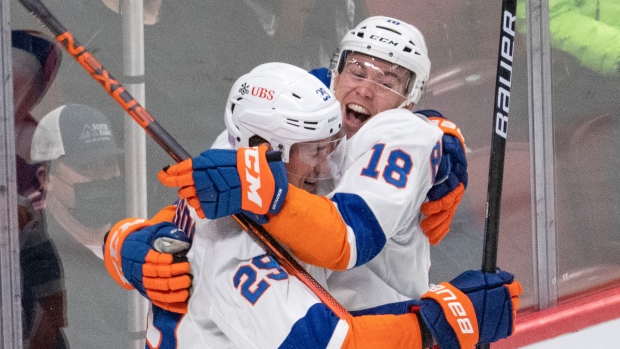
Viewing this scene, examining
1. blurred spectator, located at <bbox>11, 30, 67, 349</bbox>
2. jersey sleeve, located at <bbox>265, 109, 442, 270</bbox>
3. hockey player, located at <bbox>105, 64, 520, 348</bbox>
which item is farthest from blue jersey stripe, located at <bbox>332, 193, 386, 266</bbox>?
blurred spectator, located at <bbox>11, 30, 67, 349</bbox>

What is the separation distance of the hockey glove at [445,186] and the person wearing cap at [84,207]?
94 cm

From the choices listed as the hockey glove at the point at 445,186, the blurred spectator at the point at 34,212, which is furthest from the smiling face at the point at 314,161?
the blurred spectator at the point at 34,212

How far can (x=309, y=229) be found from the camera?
1.70 meters

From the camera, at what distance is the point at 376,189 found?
1.79 meters

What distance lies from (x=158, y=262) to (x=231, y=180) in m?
0.25

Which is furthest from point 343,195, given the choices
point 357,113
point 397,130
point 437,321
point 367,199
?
point 357,113

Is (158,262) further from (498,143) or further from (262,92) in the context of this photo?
(498,143)

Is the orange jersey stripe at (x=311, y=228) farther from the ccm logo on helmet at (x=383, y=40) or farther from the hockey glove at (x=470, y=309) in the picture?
the ccm logo on helmet at (x=383, y=40)

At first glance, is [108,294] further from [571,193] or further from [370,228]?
[571,193]

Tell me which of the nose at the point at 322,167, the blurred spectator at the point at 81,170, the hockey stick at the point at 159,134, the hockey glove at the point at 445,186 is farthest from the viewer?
the blurred spectator at the point at 81,170

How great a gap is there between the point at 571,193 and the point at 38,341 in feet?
6.15

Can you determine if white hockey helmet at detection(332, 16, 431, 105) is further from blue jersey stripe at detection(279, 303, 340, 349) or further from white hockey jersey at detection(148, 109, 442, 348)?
blue jersey stripe at detection(279, 303, 340, 349)

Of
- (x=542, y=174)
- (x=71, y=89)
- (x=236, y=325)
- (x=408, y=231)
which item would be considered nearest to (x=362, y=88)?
(x=408, y=231)

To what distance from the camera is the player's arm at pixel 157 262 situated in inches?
68.7
